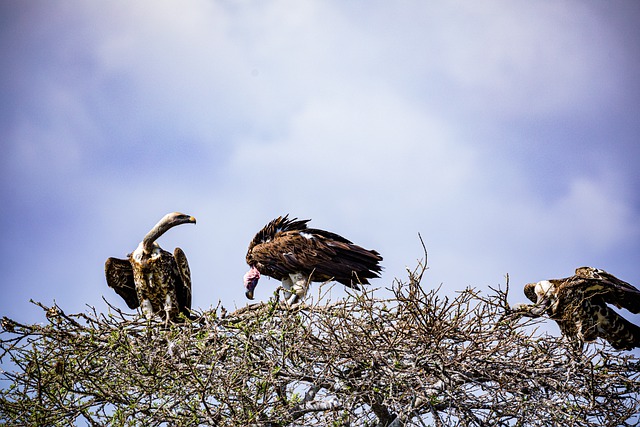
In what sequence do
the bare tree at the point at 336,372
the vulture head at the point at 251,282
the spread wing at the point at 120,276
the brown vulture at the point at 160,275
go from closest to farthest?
the bare tree at the point at 336,372, the brown vulture at the point at 160,275, the spread wing at the point at 120,276, the vulture head at the point at 251,282

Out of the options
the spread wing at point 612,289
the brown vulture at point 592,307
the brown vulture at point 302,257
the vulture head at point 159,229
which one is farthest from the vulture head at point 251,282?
the spread wing at point 612,289

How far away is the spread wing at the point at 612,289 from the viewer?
21.5ft

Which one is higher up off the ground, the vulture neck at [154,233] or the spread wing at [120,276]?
the vulture neck at [154,233]

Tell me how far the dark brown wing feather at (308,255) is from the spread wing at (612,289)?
218 cm

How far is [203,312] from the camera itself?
5.84 m

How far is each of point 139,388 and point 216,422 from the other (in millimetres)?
868

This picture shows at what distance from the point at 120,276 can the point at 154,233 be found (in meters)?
0.73

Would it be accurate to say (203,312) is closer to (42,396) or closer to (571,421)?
(42,396)

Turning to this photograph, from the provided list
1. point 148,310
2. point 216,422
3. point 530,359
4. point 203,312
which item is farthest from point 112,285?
point 530,359

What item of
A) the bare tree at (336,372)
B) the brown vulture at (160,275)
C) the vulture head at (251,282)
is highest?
the vulture head at (251,282)

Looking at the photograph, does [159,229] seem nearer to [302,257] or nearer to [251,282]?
[251,282]

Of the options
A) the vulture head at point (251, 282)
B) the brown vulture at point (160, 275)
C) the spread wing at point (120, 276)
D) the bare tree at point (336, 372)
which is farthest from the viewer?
the vulture head at point (251, 282)

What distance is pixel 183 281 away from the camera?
7.65 meters

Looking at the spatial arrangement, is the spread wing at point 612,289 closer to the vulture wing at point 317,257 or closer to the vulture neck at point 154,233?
the vulture wing at point 317,257
